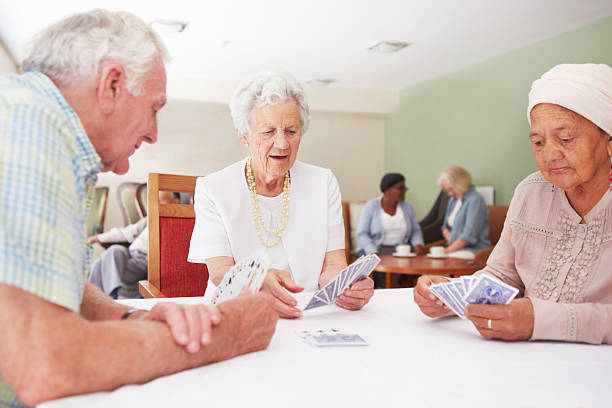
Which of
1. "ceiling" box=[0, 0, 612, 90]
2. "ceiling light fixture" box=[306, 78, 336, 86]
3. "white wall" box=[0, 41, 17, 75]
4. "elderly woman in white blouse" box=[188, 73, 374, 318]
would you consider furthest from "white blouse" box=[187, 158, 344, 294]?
"ceiling light fixture" box=[306, 78, 336, 86]

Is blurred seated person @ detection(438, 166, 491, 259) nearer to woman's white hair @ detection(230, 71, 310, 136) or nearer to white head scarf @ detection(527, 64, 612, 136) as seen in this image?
woman's white hair @ detection(230, 71, 310, 136)

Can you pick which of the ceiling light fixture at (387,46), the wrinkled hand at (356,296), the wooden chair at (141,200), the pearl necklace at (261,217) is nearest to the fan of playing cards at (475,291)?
the wrinkled hand at (356,296)

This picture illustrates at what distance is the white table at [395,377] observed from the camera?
785 millimetres

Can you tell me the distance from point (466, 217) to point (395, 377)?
5.10 m

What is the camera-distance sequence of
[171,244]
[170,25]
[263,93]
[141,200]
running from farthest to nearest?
[141,200]
[170,25]
[171,244]
[263,93]

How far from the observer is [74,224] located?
0.82m

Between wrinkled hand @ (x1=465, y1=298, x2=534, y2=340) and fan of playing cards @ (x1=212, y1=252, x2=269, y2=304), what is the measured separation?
1.57 ft

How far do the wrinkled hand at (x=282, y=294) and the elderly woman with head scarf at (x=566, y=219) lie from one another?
34 centimetres

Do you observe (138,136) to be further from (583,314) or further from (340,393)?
(583,314)

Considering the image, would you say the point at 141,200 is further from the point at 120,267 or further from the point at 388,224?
the point at 388,224

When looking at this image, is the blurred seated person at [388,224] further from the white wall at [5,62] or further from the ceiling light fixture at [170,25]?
the white wall at [5,62]

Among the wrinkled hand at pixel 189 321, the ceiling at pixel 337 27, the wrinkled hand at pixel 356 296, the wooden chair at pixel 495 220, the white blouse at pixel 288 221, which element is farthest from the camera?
the wooden chair at pixel 495 220

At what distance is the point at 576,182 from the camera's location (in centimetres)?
137

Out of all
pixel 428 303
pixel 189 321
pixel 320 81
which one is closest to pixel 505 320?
pixel 428 303
